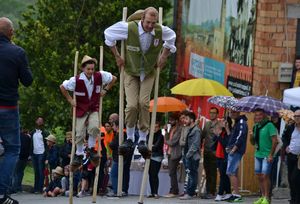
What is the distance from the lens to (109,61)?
3456cm

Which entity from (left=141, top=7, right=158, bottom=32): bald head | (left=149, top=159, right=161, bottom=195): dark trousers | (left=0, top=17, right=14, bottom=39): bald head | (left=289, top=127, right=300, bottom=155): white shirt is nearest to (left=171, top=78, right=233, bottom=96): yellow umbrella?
(left=149, top=159, right=161, bottom=195): dark trousers

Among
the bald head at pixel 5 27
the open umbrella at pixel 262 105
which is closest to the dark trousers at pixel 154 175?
the open umbrella at pixel 262 105

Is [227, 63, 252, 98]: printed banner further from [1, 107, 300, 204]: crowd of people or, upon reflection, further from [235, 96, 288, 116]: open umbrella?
[235, 96, 288, 116]: open umbrella

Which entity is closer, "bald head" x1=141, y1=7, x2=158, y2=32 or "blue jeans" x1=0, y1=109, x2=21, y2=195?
"blue jeans" x1=0, y1=109, x2=21, y2=195

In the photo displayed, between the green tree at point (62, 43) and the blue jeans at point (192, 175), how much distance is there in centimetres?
877

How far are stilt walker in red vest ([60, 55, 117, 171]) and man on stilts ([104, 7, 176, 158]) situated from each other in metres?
0.42

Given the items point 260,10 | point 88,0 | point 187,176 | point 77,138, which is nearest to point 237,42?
point 260,10

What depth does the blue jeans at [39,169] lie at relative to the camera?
93.6 feet

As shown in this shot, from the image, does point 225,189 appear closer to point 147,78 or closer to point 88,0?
point 147,78

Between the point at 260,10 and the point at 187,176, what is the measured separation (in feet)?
14.7

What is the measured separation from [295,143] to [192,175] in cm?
365

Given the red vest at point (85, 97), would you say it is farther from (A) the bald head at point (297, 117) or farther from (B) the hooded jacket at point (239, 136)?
(B) the hooded jacket at point (239, 136)

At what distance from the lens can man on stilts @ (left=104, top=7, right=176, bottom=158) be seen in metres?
17.7

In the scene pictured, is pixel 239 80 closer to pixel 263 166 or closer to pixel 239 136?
pixel 239 136
